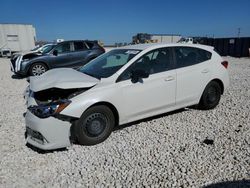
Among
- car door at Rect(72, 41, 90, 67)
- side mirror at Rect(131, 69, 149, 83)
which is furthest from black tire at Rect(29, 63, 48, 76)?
side mirror at Rect(131, 69, 149, 83)

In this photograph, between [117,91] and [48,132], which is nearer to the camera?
[48,132]

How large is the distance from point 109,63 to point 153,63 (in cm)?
90

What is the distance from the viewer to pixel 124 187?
3062 millimetres

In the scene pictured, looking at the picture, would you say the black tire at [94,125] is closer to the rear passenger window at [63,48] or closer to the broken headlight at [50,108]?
the broken headlight at [50,108]

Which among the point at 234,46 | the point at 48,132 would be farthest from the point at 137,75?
the point at 234,46

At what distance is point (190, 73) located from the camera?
17.1 ft

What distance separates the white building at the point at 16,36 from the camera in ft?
90.1

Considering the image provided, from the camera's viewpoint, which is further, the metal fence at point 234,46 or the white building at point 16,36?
the white building at point 16,36

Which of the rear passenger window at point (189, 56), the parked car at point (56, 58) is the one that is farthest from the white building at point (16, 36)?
the rear passenger window at point (189, 56)

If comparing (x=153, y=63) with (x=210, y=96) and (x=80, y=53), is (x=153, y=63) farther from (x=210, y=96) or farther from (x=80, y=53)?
(x=80, y=53)

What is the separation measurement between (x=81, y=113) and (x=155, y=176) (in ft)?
4.84

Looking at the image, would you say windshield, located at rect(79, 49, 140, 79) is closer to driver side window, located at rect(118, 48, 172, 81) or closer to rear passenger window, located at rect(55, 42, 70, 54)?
driver side window, located at rect(118, 48, 172, 81)

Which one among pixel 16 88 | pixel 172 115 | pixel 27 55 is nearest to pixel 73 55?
pixel 27 55

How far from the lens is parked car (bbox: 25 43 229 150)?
382cm
